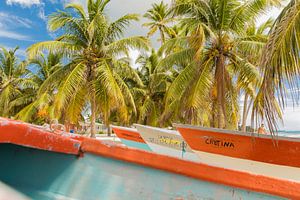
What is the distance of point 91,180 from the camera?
2.13m

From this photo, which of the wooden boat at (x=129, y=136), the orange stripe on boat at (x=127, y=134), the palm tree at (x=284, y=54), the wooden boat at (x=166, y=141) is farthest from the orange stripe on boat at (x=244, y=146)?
the orange stripe on boat at (x=127, y=134)

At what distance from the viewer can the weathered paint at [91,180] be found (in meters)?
1.80

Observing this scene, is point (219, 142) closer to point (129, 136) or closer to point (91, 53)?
point (129, 136)

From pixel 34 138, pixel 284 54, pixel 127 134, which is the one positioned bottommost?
pixel 127 134

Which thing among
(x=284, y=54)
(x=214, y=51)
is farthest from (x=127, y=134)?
(x=284, y=54)

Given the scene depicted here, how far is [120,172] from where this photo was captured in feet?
6.63

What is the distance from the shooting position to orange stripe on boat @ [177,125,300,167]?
586 centimetres

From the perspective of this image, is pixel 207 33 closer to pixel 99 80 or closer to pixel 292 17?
pixel 99 80

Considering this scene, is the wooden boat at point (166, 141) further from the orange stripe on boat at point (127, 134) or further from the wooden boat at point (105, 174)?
the wooden boat at point (105, 174)

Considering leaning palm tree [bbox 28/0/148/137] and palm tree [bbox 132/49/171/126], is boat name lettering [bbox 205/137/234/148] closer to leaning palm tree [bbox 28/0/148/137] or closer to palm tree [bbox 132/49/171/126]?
leaning palm tree [bbox 28/0/148/137]

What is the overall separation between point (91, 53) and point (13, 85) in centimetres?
1153

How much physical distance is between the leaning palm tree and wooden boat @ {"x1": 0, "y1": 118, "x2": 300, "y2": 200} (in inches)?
378

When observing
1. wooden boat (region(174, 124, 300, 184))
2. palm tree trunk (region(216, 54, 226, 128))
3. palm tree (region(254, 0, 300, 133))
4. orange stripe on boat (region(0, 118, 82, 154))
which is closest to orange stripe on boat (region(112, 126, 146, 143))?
palm tree trunk (region(216, 54, 226, 128))

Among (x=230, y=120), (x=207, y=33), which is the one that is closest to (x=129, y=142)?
(x=230, y=120)
